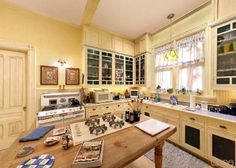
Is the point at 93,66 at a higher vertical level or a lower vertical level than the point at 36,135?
higher

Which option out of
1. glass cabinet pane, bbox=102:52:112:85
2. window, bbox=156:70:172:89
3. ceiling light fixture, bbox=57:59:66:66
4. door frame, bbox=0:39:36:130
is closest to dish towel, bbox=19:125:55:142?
door frame, bbox=0:39:36:130

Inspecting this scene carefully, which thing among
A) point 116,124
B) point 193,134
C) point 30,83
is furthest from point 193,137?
point 30,83

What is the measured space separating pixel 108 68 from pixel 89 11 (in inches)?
64.6

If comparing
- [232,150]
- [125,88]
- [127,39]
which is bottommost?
[232,150]

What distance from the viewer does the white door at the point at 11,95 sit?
2564mm

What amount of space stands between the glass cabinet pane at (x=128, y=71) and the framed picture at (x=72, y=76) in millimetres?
1704

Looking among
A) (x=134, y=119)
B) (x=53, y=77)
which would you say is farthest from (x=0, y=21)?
(x=134, y=119)

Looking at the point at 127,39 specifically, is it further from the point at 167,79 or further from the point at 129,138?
the point at 129,138

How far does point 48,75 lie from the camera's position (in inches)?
118

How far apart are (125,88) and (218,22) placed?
3.12m

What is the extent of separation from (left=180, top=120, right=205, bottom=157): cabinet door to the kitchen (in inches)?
0.7

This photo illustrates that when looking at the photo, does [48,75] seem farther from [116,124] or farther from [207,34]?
[207,34]

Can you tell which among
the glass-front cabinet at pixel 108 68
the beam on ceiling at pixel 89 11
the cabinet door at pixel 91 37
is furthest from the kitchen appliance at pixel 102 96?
the beam on ceiling at pixel 89 11

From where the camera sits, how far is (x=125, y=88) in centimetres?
450
